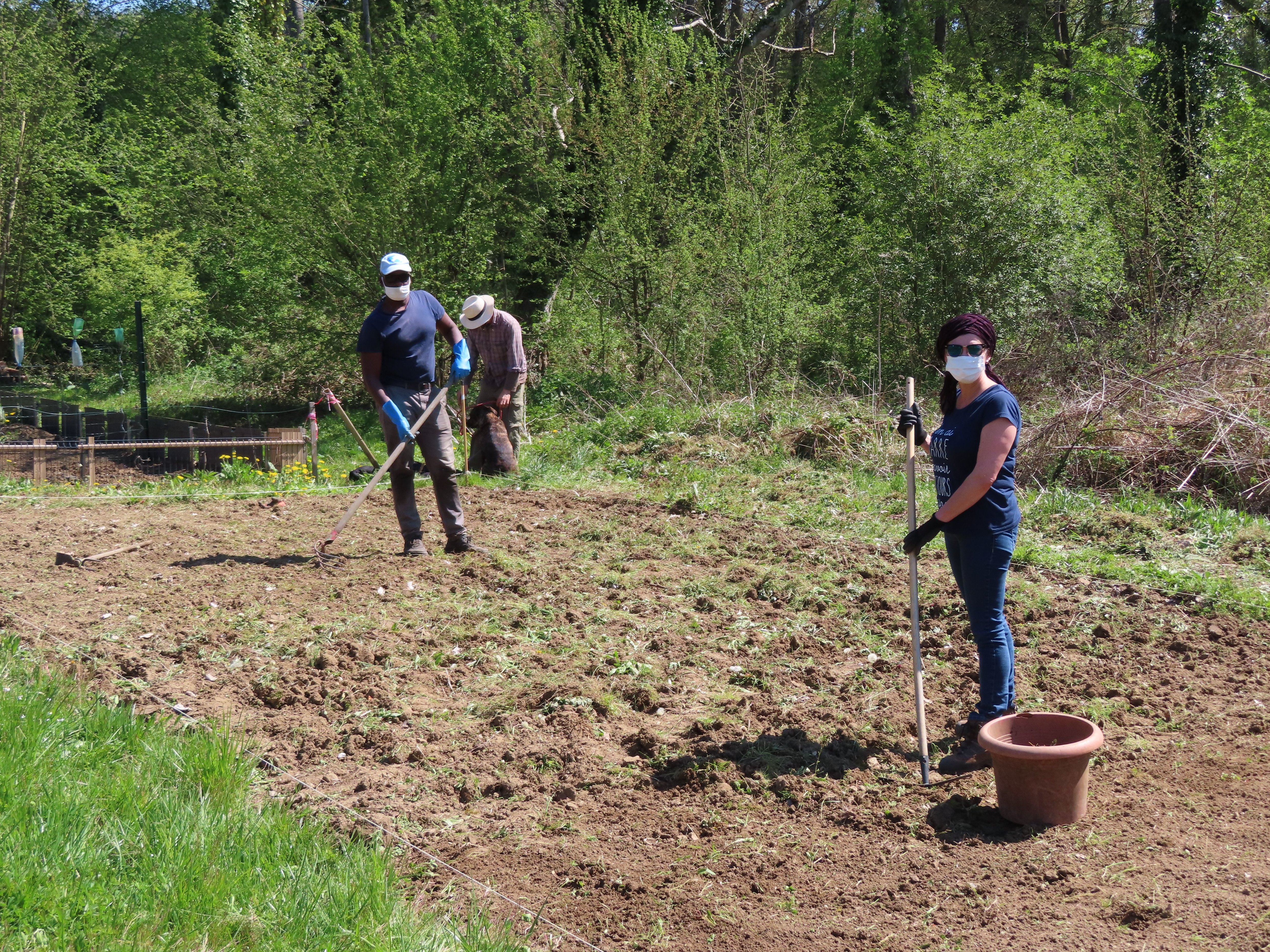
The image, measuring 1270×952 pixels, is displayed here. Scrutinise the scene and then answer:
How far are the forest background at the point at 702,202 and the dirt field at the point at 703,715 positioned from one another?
6263 millimetres

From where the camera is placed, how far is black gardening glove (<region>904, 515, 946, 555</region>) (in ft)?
15.1

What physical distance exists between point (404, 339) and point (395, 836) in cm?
432

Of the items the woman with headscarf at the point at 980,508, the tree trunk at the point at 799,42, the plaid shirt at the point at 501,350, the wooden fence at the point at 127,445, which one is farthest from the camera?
the tree trunk at the point at 799,42

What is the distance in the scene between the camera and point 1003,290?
15.1 meters

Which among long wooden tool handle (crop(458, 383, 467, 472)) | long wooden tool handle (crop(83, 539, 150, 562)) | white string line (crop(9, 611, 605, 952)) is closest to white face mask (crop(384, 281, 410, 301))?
long wooden tool handle (crop(83, 539, 150, 562))

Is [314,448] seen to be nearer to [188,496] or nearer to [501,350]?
[188,496]

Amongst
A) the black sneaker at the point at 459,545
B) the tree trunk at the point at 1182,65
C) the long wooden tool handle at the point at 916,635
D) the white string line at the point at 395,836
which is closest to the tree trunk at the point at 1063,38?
the tree trunk at the point at 1182,65

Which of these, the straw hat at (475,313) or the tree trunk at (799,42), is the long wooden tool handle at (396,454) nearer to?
the straw hat at (475,313)

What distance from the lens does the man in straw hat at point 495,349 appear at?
10531 mm

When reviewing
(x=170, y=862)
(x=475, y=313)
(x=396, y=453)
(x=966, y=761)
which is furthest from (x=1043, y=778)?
(x=475, y=313)

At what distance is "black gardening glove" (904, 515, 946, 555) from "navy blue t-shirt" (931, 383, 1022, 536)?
0.22 feet

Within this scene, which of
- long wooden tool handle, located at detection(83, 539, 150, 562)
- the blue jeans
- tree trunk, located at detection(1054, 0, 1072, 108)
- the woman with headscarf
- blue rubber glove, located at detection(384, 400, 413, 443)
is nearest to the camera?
the woman with headscarf

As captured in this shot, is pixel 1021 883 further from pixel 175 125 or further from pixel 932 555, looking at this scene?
pixel 175 125

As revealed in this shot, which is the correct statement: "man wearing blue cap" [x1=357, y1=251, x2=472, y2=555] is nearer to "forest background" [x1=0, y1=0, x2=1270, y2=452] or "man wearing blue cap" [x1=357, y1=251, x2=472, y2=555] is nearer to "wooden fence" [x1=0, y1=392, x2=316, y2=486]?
"wooden fence" [x1=0, y1=392, x2=316, y2=486]
